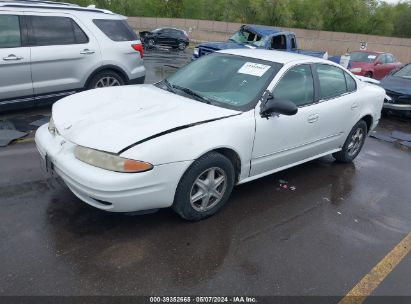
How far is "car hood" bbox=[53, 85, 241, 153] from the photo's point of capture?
3289mm

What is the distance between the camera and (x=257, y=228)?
12.6 feet

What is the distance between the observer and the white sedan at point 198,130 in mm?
3205

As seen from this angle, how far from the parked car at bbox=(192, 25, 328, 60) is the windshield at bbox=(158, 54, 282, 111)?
7539mm

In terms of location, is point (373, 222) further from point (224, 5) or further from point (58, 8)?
point (224, 5)

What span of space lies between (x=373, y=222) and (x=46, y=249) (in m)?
3.30

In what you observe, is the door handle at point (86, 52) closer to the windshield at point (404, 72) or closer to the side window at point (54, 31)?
the side window at point (54, 31)

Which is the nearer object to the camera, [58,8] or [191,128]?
[191,128]

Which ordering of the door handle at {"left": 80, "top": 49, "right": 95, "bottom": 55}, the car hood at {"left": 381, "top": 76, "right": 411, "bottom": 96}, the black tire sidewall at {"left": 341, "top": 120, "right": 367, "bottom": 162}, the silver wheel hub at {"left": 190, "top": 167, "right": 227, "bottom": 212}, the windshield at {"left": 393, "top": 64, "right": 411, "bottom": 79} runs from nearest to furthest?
the silver wheel hub at {"left": 190, "top": 167, "right": 227, "bottom": 212} → the black tire sidewall at {"left": 341, "top": 120, "right": 367, "bottom": 162} → the door handle at {"left": 80, "top": 49, "right": 95, "bottom": 55} → the car hood at {"left": 381, "top": 76, "right": 411, "bottom": 96} → the windshield at {"left": 393, "top": 64, "right": 411, "bottom": 79}

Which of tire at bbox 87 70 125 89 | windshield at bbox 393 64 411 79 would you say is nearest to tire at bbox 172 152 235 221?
tire at bbox 87 70 125 89

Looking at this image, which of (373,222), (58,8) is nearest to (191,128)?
(373,222)

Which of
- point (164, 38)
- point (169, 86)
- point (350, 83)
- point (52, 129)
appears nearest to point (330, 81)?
point (350, 83)

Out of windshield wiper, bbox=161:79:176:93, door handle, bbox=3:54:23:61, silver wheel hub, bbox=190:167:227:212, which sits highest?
door handle, bbox=3:54:23:61

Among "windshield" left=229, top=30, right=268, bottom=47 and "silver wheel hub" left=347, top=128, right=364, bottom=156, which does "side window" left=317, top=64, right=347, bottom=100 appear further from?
"windshield" left=229, top=30, right=268, bottom=47

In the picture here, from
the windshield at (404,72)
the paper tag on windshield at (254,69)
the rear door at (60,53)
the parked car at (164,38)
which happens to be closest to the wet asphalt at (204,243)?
the paper tag on windshield at (254,69)
